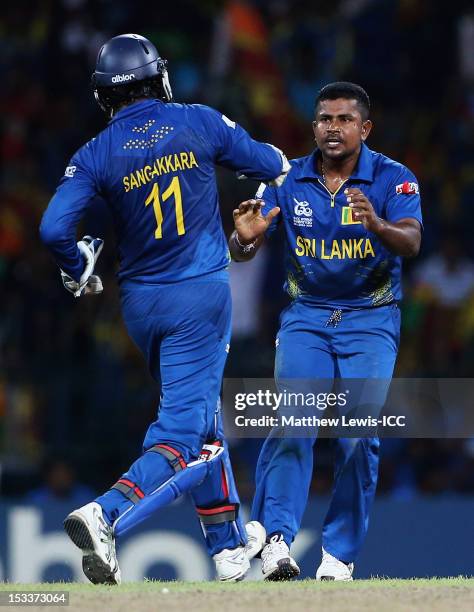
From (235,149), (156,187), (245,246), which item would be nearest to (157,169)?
(156,187)

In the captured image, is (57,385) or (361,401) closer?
(361,401)

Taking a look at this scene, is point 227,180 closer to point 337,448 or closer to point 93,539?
point 337,448

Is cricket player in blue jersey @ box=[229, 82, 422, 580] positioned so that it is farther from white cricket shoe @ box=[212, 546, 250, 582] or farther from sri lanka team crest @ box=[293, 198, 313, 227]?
white cricket shoe @ box=[212, 546, 250, 582]

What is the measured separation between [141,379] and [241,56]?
4.02 metres

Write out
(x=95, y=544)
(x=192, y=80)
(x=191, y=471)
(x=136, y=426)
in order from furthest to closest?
(x=192, y=80), (x=136, y=426), (x=191, y=471), (x=95, y=544)

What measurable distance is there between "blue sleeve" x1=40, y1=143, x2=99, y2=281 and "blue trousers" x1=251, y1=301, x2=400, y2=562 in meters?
1.22

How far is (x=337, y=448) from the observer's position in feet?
23.1

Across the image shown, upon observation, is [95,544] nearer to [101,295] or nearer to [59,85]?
[101,295]

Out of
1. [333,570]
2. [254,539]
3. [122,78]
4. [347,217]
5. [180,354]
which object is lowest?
[333,570]

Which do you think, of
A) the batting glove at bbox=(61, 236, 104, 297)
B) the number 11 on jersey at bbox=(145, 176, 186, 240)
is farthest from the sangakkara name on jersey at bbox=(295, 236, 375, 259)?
the batting glove at bbox=(61, 236, 104, 297)

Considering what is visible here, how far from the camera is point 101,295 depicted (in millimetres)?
11625

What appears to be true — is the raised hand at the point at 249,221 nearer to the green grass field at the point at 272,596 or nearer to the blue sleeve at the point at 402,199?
the blue sleeve at the point at 402,199

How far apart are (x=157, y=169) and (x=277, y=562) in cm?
192

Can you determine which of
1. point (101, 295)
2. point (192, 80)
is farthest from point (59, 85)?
point (101, 295)
